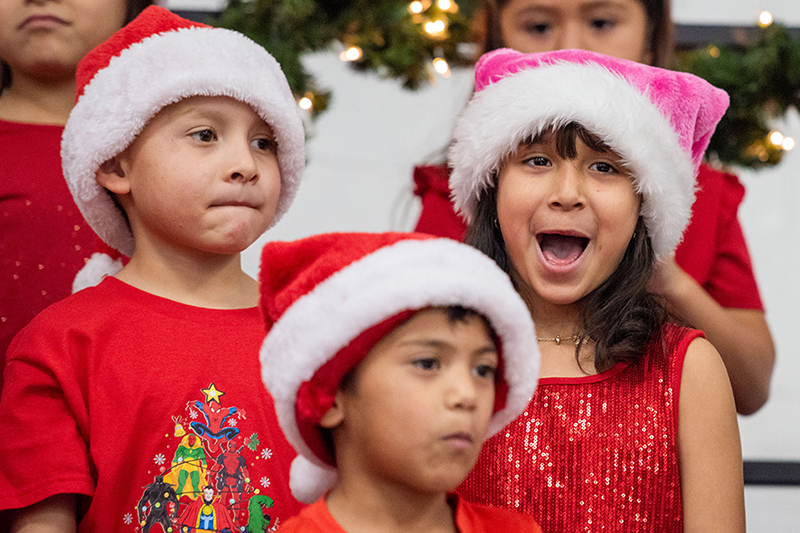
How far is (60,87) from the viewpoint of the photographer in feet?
5.77

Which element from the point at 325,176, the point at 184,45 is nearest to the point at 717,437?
the point at 184,45

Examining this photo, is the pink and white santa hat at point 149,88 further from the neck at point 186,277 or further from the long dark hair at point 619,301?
the long dark hair at point 619,301

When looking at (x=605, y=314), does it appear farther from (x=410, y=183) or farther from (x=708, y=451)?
(x=410, y=183)

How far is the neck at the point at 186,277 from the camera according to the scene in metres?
1.42

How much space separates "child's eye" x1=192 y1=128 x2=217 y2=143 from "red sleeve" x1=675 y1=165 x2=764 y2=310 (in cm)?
107

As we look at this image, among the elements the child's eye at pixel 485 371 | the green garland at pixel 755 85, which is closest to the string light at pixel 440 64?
the green garland at pixel 755 85

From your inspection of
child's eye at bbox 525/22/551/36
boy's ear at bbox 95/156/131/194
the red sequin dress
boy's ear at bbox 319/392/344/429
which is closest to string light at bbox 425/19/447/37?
child's eye at bbox 525/22/551/36

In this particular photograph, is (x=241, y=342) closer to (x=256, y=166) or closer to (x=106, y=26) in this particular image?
(x=256, y=166)

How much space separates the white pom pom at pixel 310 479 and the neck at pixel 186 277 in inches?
15.4

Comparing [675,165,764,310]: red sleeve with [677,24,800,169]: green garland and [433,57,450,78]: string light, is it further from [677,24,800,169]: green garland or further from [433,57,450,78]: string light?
[433,57,450,78]: string light

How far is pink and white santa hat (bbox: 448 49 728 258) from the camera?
1.36 m

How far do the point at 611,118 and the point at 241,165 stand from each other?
572mm

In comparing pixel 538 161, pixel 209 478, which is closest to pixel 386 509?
pixel 209 478

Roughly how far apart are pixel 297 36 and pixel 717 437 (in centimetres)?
126
